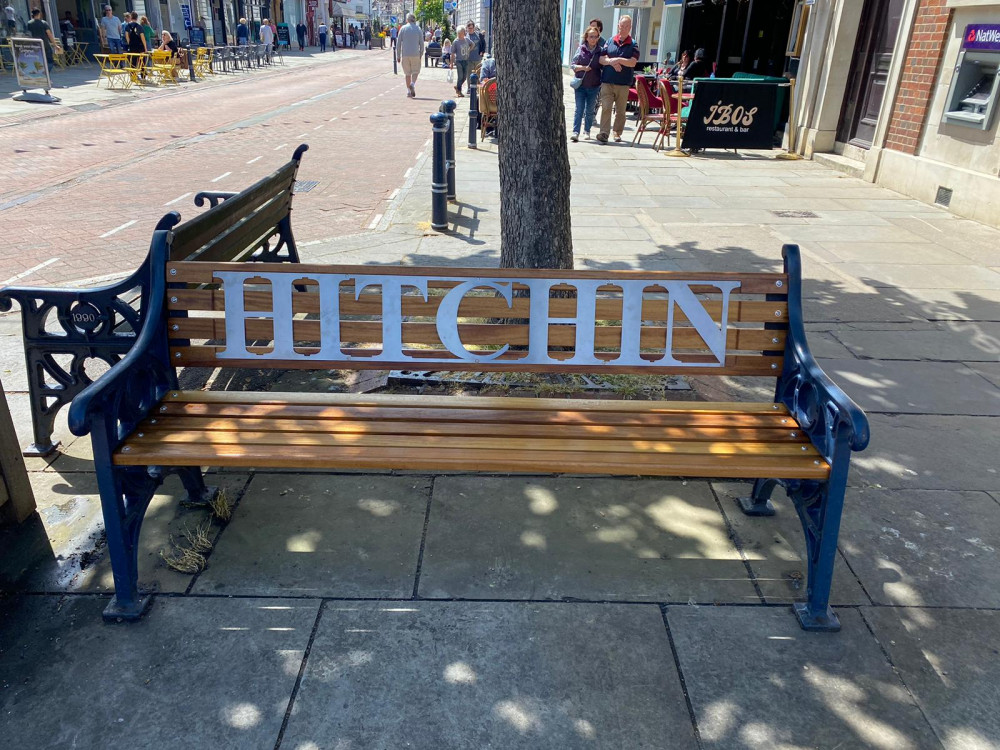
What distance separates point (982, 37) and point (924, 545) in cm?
820

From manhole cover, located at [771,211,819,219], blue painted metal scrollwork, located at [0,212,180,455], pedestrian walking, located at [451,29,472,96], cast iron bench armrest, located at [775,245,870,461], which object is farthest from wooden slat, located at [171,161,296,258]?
pedestrian walking, located at [451,29,472,96]

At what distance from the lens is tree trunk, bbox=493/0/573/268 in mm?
4305

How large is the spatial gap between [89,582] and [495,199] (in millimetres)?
7692

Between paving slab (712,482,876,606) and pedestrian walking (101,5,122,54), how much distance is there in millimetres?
32092

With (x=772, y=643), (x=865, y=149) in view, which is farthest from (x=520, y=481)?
(x=865, y=149)

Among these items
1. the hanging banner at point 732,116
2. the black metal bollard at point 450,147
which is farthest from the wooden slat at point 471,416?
the hanging banner at point 732,116

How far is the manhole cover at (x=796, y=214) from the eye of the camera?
30.1 ft

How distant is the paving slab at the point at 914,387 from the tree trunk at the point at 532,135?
191 centimetres

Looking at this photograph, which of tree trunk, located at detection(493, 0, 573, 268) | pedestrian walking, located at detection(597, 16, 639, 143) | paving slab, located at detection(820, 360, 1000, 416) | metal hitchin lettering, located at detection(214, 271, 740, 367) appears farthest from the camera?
pedestrian walking, located at detection(597, 16, 639, 143)

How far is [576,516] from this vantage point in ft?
11.2

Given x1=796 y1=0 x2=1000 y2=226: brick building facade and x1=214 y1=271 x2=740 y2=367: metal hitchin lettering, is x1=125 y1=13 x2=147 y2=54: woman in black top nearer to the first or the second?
x1=796 y1=0 x2=1000 y2=226: brick building facade

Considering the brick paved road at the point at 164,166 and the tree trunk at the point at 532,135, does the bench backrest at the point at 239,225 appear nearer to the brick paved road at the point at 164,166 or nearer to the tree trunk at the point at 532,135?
the tree trunk at the point at 532,135

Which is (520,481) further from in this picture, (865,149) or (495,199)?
(865,149)

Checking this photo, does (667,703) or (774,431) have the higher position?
(774,431)
